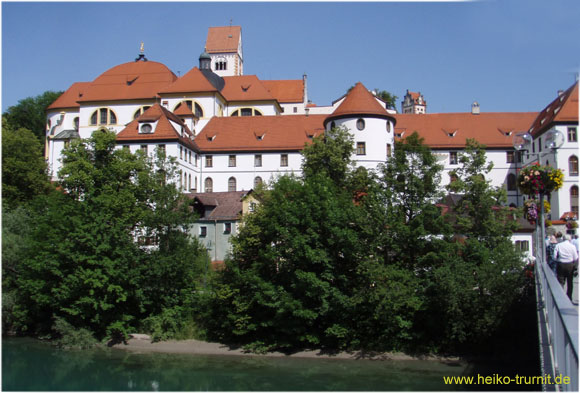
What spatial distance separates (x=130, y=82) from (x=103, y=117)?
14.5ft

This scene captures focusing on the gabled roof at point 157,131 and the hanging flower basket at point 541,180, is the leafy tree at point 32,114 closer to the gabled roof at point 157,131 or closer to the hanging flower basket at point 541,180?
the gabled roof at point 157,131

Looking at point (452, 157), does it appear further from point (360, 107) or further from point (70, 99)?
point (70, 99)

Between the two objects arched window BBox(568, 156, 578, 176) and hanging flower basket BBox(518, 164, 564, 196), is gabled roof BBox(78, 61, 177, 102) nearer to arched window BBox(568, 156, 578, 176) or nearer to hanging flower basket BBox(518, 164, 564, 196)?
arched window BBox(568, 156, 578, 176)

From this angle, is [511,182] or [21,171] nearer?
[21,171]

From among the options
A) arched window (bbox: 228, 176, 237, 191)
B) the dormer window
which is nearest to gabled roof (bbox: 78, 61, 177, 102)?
the dormer window

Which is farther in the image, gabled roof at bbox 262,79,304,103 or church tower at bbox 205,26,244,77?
church tower at bbox 205,26,244,77

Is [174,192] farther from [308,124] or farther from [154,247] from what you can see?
[308,124]

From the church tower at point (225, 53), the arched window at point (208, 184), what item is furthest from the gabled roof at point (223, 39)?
the arched window at point (208, 184)

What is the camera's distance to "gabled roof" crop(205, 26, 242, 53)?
3221 inches

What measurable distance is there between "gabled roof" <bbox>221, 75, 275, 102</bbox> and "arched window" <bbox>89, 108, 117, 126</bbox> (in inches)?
429

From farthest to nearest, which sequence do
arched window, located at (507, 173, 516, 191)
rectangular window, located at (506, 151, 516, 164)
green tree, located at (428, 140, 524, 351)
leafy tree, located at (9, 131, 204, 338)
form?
rectangular window, located at (506, 151, 516, 164) → arched window, located at (507, 173, 516, 191) → leafy tree, located at (9, 131, 204, 338) → green tree, located at (428, 140, 524, 351)

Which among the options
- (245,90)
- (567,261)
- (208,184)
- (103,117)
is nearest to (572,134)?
(208,184)

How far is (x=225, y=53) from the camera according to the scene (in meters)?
81.7

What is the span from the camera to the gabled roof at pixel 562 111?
4256 cm
